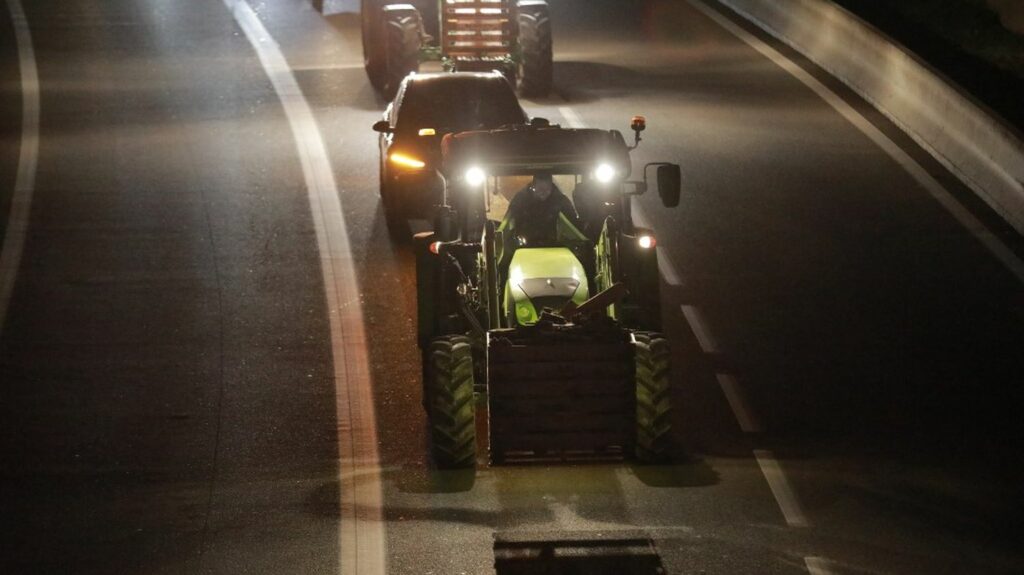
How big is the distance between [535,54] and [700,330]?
1139 centimetres

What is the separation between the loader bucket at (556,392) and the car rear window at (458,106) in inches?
310

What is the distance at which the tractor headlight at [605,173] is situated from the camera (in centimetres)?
1428

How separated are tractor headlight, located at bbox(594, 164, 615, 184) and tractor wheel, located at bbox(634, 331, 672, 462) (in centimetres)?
157

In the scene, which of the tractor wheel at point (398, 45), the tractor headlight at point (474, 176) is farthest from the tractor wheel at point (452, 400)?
the tractor wheel at point (398, 45)

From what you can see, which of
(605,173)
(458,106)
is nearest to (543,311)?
(605,173)

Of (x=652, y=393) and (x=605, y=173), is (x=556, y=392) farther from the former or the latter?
(x=605, y=173)

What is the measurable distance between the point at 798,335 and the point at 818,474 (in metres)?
3.70

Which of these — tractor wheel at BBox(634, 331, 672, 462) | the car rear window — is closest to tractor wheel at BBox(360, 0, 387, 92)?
the car rear window

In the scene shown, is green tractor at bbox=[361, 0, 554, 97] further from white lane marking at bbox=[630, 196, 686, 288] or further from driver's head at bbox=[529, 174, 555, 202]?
driver's head at bbox=[529, 174, 555, 202]

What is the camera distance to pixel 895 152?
23.8 m

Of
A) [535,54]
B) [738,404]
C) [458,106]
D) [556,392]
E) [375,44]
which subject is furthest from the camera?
[375,44]

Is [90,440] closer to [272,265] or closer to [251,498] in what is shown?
[251,498]

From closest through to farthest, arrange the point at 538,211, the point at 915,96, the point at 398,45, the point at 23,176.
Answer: the point at 538,211, the point at 23,176, the point at 915,96, the point at 398,45

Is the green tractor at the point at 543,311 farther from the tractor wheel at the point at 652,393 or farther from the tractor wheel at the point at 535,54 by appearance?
the tractor wheel at the point at 535,54
